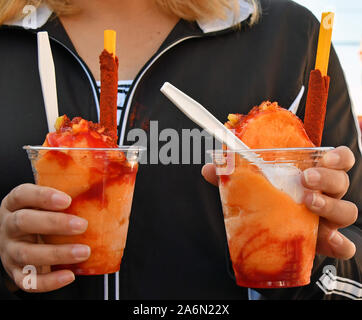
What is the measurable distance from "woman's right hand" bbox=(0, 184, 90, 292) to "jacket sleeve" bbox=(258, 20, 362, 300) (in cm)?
53

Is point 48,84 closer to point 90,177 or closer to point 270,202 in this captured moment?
point 90,177

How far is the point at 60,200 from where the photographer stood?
2.78 ft

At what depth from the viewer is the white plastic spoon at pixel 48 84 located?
3.10 feet

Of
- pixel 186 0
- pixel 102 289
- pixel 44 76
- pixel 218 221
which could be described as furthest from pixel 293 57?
pixel 102 289

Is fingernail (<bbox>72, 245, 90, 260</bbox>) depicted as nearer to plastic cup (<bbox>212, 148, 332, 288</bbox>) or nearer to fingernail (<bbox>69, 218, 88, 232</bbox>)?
fingernail (<bbox>69, 218, 88, 232</bbox>)

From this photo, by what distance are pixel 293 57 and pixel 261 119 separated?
62cm

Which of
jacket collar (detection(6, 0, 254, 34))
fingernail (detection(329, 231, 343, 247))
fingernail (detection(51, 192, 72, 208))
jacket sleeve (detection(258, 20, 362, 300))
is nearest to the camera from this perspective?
fingernail (detection(51, 192, 72, 208))

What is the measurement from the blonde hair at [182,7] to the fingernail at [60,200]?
776 mm

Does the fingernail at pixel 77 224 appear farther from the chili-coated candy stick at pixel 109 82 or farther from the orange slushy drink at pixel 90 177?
the chili-coated candy stick at pixel 109 82

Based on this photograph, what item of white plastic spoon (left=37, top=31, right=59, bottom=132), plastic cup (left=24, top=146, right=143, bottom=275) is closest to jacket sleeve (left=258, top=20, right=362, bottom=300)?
plastic cup (left=24, top=146, right=143, bottom=275)

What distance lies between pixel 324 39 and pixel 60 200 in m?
0.65

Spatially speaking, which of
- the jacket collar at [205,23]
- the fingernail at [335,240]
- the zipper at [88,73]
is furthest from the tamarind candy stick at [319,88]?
the zipper at [88,73]

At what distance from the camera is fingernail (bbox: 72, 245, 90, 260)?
0.88 meters

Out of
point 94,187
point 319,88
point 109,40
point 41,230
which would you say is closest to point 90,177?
point 94,187
